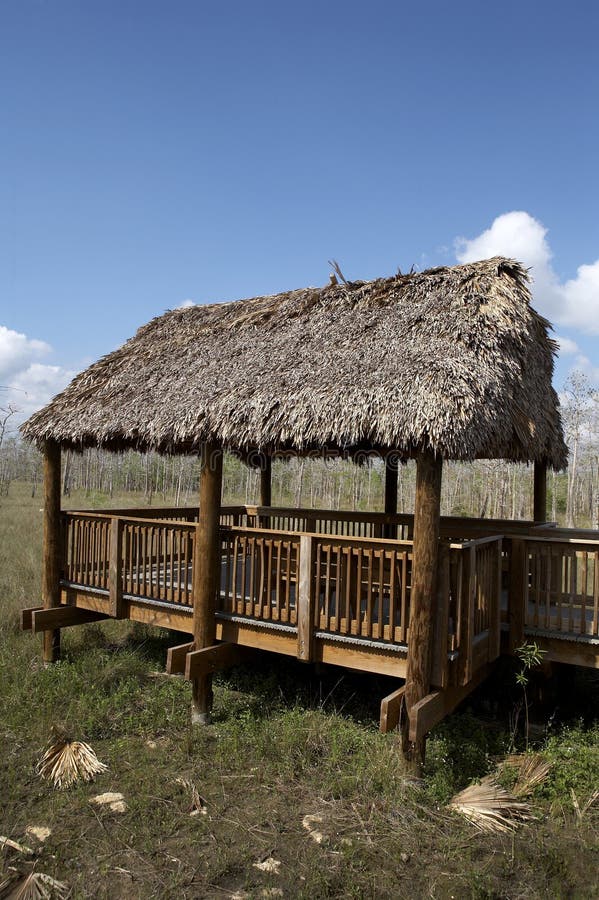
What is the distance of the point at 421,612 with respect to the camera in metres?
5.24

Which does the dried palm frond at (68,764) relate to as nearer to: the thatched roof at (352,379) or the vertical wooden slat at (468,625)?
the thatched roof at (352,379)

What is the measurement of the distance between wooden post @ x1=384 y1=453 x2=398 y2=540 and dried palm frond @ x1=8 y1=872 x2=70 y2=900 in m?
6.43

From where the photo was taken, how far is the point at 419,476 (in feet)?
17.8

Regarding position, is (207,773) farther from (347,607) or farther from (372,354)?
(372,354)

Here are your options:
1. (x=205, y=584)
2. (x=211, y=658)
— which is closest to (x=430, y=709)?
(x=211, y=658)

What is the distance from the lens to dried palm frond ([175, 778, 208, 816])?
16.4ft

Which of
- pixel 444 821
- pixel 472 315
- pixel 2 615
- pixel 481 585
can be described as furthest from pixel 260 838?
pixel 2 615

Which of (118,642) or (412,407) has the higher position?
(412,407)

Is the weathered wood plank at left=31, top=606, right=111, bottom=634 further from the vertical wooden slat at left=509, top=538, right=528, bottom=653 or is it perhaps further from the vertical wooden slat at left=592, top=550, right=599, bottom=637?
the vertical wooden slat at left=592, top=550, right=599, bottom=637

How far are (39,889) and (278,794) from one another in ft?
6.70

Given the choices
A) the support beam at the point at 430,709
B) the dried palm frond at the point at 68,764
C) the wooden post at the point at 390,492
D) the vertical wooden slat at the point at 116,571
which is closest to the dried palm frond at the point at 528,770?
the support beam at the point at 430,709

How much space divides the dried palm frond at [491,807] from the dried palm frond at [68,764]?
332 centimetres

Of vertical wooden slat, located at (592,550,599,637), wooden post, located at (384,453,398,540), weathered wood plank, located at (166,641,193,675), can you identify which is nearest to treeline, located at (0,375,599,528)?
wooden post, located at (384,453,398,540)

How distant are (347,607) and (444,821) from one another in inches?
76.2
